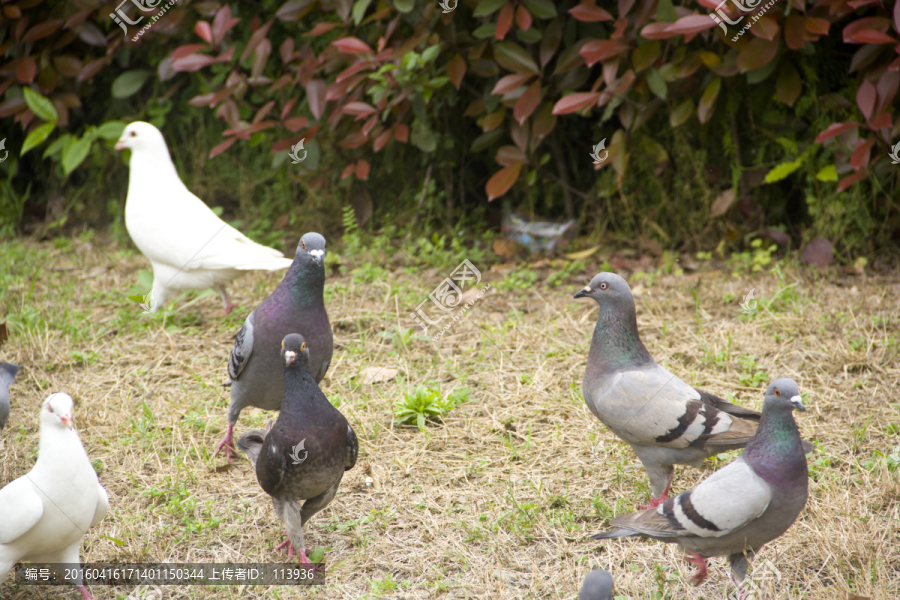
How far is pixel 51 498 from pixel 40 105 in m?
4.52

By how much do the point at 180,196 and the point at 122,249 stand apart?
1.73 m

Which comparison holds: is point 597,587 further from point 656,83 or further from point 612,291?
point 656,83

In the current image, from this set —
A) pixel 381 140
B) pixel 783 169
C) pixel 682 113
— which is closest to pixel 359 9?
pixel 381 140

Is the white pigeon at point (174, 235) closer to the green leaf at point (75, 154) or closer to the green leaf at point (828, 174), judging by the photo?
the green leaf at point (75, 154)

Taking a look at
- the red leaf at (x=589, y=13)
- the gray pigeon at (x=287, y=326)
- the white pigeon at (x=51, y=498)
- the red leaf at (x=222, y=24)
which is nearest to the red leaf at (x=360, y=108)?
the red leaf at (x=222, y=24)

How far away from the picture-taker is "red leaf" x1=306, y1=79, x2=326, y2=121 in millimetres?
4895

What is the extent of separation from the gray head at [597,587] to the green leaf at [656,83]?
3366 millimetres

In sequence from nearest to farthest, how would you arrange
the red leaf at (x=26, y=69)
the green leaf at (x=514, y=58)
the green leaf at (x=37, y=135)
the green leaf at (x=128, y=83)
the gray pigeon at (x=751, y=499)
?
the gray pigeon at (x=751, y=499) → the green leaf at (x=514, y=58) → the red leaf at (x=26, y=69) → the green leaf at (x=37, y=135) → the green leaf at (x=128, y=83)

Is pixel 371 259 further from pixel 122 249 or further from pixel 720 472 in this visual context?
pixel 720 472

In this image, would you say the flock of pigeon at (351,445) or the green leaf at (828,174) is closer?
the flock of pigeon at (351,445)

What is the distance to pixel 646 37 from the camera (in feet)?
14.1

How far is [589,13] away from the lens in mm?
4379

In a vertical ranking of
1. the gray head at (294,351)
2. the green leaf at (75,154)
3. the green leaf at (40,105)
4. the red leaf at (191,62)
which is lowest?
the green leaf at (75,154)

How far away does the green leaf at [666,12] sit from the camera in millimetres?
4297
